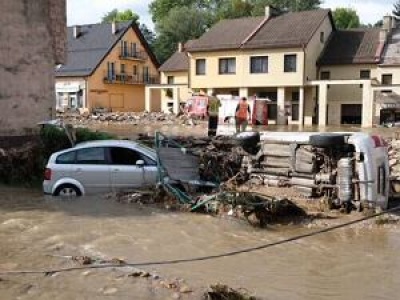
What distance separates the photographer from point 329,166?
14.1 metres

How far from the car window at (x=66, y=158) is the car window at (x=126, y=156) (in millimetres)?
1004

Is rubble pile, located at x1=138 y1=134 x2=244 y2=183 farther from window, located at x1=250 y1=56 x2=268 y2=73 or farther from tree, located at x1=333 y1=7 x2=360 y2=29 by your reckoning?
tree, located at x1=333 y1=7 x2=360 y2=29

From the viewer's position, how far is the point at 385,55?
48.6 m

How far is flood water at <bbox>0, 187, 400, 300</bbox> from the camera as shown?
8617 millimetres

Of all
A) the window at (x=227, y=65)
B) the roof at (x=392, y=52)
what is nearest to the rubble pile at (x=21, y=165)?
the window at (x=227, y=65)

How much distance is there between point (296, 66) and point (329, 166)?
3447 centimetres

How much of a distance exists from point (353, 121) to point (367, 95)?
4565 millimetres

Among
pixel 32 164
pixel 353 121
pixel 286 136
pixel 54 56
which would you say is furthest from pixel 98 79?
pixel 286 136

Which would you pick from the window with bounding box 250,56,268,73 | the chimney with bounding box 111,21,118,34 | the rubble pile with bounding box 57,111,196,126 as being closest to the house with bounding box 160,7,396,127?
the window with bounding box 250,56,268,73

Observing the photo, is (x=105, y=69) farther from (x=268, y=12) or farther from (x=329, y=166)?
(x=329, y=166)

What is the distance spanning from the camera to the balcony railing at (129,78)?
62181 millimetres

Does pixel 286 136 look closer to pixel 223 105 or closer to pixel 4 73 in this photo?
pixel 4 73

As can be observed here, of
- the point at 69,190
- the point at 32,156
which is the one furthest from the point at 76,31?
the point at 69,190

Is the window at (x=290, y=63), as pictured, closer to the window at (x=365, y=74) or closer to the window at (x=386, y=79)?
the window at (x=365, y=74)
